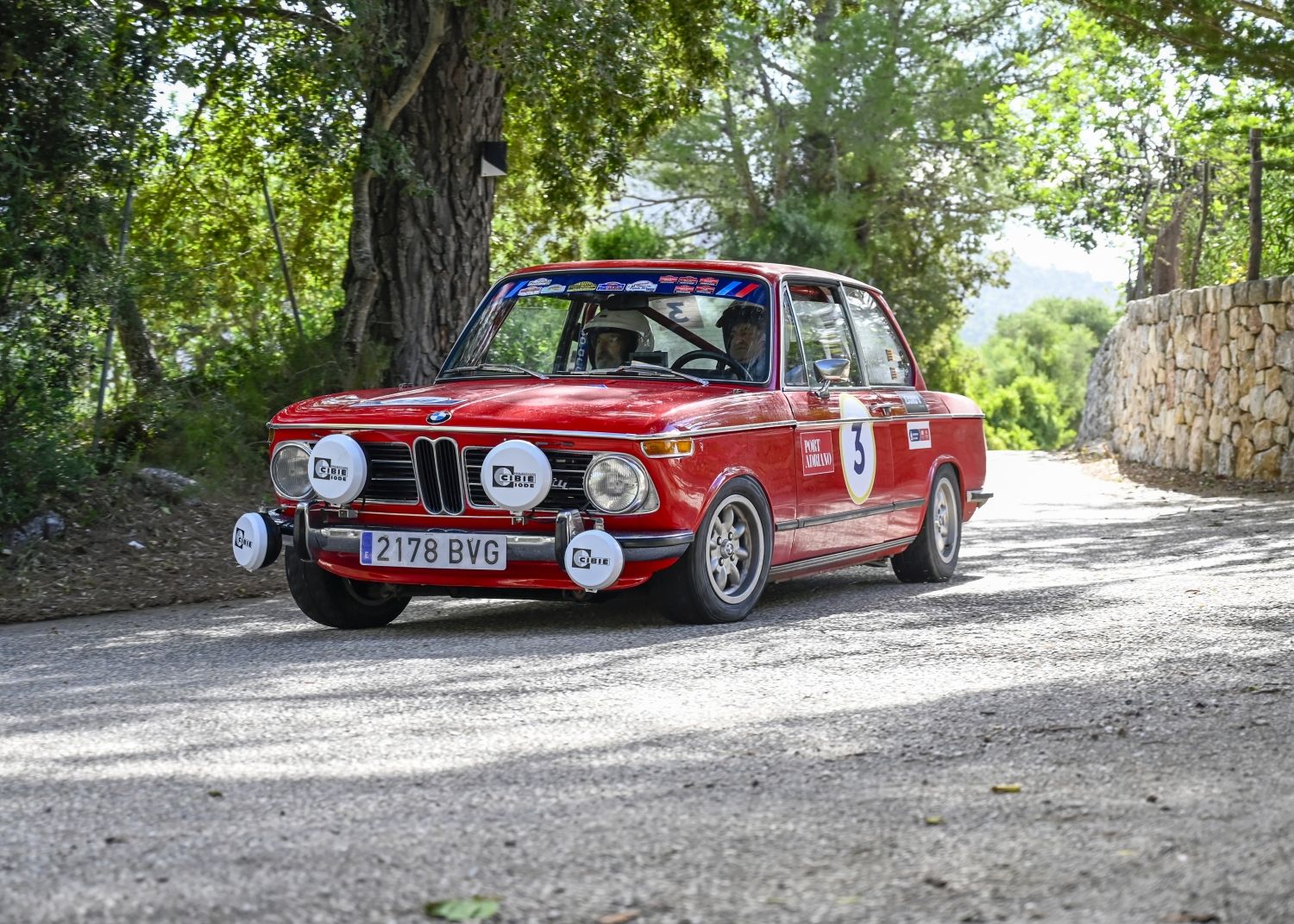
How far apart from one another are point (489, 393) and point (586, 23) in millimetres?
6162

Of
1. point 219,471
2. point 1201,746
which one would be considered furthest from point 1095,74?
point 1201,746

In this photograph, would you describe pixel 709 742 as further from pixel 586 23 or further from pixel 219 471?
pixel 586 23

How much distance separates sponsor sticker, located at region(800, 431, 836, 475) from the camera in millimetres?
8328

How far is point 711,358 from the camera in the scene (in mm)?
8328

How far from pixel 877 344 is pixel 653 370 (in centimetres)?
196

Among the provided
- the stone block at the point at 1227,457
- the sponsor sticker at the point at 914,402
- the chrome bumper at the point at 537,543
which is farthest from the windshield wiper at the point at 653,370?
the stone block at the point at 1227,457

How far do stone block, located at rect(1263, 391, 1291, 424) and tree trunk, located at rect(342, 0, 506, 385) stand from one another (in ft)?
29.3

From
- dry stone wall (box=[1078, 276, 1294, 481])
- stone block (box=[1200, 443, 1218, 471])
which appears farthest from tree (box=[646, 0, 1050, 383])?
stone block (box=[1200, 443, 1218, 471])

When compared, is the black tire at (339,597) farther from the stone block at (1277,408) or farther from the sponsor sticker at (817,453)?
the stone block at (1277,408)

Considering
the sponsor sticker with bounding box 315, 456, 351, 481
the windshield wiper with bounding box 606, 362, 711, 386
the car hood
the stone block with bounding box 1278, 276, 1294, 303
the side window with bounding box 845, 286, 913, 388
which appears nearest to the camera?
the car hood

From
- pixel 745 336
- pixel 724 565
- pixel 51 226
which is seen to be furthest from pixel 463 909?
pixel 51 226

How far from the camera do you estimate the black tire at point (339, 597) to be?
7875 millimetres

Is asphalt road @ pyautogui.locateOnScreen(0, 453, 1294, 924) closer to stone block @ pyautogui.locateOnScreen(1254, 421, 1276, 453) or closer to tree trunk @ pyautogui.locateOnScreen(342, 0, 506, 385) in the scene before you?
tree trunk @ pyautogui.locateOnScreen(342, 0, 506, 385)

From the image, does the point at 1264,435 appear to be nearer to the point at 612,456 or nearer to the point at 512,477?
the point at 612,456
